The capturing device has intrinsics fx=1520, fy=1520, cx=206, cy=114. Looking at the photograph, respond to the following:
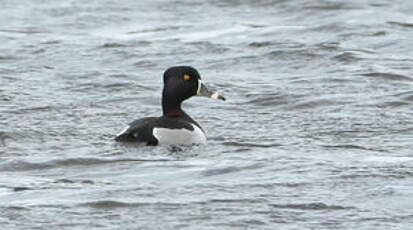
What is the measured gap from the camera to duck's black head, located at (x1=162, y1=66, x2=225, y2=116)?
15562 mm

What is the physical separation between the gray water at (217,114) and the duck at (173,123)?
0.14 m

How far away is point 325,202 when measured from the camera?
1177 cm

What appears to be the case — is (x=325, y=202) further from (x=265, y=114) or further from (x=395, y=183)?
(x=265, y=114)

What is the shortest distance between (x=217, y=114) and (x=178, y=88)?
1742 millimetres

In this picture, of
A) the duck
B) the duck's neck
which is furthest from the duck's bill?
the duck's neck

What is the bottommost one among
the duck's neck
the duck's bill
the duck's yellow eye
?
the duck's neck

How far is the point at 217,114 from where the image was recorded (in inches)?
680

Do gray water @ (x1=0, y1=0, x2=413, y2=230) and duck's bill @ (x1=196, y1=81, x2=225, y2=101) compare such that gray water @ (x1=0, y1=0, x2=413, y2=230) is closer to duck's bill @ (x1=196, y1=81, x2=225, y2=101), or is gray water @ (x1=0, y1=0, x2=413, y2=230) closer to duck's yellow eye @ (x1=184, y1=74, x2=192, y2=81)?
duck's bill @ (x1=196, y1=81, x2=225, y2=101)

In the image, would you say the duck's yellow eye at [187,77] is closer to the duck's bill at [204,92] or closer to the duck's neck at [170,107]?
the duck's bill at [204,92]

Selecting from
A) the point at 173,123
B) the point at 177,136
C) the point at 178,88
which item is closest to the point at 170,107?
the point at 178,88

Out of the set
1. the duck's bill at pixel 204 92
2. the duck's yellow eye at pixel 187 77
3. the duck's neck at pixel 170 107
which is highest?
the duck's yellow eye at pixel 187 77

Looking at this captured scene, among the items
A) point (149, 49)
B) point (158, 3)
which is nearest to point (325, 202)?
point (149, 49)

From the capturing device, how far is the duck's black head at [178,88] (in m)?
15.6

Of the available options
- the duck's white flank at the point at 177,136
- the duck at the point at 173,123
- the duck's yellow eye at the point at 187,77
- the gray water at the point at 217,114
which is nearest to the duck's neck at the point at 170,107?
the duck at the point at 173,123
